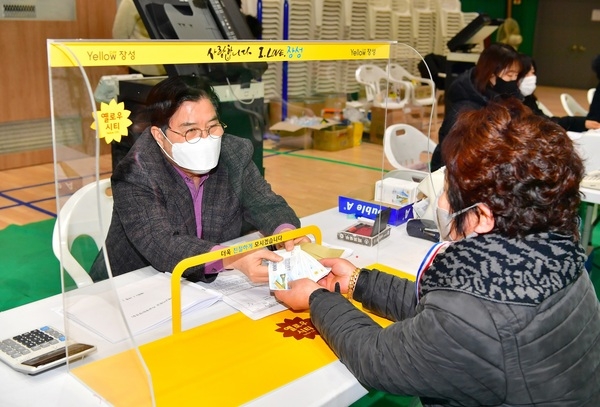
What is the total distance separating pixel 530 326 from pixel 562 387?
14 centimetres

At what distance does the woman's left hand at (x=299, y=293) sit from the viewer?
1.58 m

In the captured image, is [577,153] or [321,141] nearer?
[577,153]

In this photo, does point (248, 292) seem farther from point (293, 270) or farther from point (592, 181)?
point (592, 181)

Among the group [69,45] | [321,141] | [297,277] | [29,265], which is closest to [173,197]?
[297,277]

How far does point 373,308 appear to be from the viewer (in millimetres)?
1655

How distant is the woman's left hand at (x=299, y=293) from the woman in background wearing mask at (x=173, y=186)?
0.14 metres

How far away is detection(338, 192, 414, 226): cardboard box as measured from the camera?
95.0 inches

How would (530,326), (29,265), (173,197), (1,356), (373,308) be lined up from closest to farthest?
1. (530,326)
2. (1,356)
3. (373,308)
4. (173,197)
5. (29,265)

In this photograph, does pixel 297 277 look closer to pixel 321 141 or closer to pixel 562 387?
pixel 562 387

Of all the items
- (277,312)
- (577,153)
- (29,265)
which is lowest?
(29,265)

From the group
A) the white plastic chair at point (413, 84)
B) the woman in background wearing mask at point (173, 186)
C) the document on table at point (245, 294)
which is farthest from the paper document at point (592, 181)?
the white plastic chair at point (413, 84)

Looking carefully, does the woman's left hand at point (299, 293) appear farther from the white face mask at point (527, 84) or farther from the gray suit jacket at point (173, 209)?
the white face mask at point (527, 84)

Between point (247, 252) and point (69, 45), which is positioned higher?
point (69, 45)

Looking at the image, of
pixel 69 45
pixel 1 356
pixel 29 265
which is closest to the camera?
pixel 69 45
